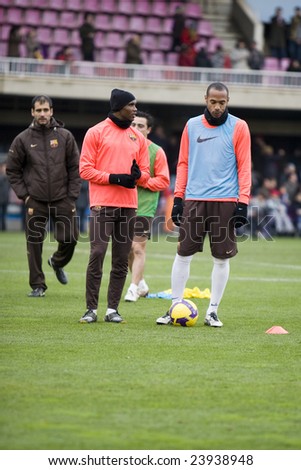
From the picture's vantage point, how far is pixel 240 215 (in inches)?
408

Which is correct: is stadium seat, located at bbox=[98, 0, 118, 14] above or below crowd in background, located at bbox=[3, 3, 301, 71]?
above

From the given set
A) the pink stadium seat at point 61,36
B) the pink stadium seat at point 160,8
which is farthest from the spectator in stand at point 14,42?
the pink stadium seat at point 160,8

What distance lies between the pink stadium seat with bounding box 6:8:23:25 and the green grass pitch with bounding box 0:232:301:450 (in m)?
23.0

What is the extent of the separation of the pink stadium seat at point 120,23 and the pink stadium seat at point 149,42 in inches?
29.0

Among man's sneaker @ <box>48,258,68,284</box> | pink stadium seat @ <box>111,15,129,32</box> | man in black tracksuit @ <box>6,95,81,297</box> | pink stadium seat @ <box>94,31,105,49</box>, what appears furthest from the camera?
pink stadium seat @ <box>111,15,129,32</box>

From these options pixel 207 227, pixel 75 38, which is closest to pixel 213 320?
pixel 207 227

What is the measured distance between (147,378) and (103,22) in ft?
95.7

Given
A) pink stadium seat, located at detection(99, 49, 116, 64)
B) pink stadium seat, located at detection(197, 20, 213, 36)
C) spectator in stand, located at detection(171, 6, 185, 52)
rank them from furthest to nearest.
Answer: pink stadium seat, located at detection(197, 20, 213, 36), pink stadium seat, located at detection(99, 49, 116, 64), spectator in stand, located at detection(171, 6, 185, 52)

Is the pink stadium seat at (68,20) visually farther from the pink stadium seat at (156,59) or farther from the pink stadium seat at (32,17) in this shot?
the pink stadium seat at (156,59)

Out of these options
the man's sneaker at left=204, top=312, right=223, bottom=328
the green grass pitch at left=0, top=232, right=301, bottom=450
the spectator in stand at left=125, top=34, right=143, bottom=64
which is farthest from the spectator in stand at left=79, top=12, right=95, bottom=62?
the man's sneaker at left=204, top=312, right=223, bottom=328

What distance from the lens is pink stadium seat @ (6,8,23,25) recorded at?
3538 cm

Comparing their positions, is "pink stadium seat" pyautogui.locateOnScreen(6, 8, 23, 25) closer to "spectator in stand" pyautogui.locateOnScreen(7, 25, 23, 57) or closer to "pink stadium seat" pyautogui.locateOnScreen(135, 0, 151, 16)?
"spectator in stand" pyautogui.locateOnScreen(7, 25, 23, 57)

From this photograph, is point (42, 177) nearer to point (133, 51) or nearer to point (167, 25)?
point (133, 51)
